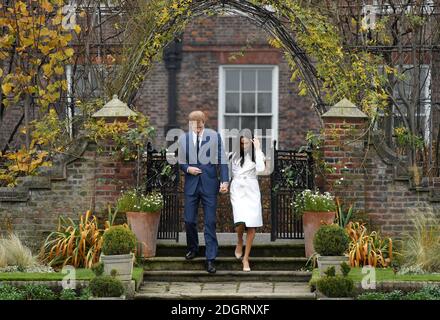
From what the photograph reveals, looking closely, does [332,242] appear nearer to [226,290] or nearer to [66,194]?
[226,290]

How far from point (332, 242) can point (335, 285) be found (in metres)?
0.89

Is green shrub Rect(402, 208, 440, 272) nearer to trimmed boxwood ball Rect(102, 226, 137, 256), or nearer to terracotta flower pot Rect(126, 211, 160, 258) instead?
terracotta flower pot Rect(126, 211, 160, 258)

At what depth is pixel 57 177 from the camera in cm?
1427

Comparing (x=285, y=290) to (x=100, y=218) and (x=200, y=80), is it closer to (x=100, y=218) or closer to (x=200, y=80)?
(x=100, y=218)

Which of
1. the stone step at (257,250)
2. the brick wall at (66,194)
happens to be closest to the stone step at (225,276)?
the stone step at (257,250)

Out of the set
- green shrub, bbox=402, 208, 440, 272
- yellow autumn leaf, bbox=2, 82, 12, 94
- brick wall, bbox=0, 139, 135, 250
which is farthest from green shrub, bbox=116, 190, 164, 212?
green shrub, bbox=402, 208, 440, 272

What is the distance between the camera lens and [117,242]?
39.5 ft

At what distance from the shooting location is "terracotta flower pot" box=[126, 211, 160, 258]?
43.9 feet

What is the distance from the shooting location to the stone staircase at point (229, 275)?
1196cm

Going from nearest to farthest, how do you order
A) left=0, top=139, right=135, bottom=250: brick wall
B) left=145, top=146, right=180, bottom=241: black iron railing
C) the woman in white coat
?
the woman in white coat < left=0, top=139, right=135, bottom=250: brick wall < left=145, top=146, right=180, bottom=241: black iron railing

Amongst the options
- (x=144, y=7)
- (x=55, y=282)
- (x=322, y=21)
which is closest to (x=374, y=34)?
(x=322, y=21)

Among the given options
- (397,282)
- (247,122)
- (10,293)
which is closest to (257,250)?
(397,282)

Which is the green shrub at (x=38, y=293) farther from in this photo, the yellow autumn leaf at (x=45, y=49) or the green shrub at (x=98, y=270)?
the yellow autumn leaf at (x=45, y=49)

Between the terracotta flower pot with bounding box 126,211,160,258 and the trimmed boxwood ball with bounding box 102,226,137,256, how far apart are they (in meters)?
1.21
